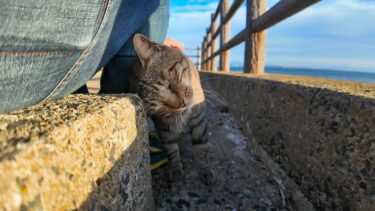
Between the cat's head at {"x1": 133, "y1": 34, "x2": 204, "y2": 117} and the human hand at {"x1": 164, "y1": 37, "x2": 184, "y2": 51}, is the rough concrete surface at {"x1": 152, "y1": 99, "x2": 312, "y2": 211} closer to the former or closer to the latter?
the cat's head at {"x1": 133, "y1": 34, "x2": 204, "y2": 117}

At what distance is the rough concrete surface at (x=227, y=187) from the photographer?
43.1 inches

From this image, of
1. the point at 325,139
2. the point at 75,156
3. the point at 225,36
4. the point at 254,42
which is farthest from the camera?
the point at 225,36

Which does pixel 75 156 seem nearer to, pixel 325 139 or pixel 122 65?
pixel 325 139

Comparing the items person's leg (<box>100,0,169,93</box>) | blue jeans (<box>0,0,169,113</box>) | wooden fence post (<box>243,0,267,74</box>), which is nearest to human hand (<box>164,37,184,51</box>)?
person's leg (<box>100,0,169,93</box>)

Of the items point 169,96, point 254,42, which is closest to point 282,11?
point 254,42

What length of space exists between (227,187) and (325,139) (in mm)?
409

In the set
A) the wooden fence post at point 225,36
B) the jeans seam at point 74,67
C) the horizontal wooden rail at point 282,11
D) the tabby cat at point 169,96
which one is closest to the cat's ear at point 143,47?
the tabby cat at point 169,96

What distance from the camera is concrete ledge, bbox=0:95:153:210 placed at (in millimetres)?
432

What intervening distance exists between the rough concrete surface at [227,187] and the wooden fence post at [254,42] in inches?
52.8

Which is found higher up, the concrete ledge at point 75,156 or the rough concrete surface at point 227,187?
the concrete ledge at point 75,156

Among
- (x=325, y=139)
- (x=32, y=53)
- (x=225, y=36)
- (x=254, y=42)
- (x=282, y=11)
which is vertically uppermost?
(x=225, y=36)

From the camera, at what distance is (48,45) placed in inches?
26.9

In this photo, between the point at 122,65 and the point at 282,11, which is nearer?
the point at 122,65

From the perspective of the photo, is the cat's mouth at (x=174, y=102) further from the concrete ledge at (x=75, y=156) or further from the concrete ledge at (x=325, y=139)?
the concrete ledge at (x=75, y=156)
